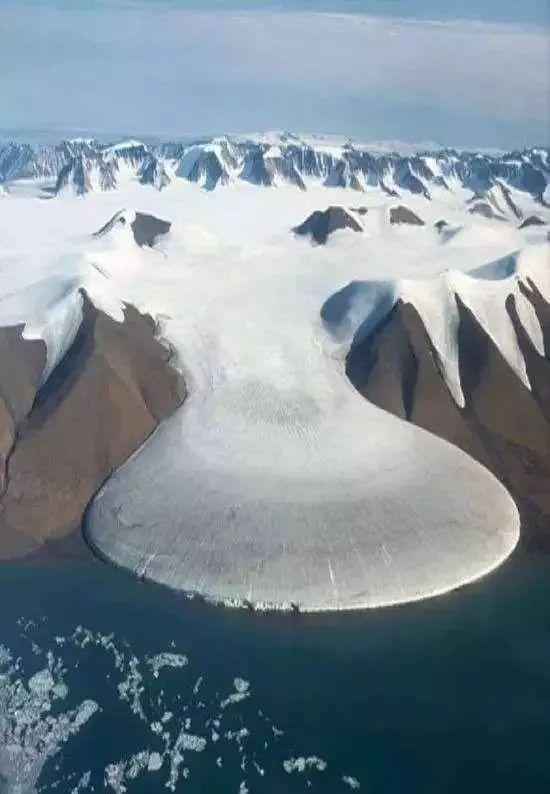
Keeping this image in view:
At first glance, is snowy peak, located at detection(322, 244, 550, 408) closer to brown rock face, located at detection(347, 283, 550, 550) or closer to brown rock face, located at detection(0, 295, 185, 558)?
brown rock face, located at detection(347, 283, 550, 550)

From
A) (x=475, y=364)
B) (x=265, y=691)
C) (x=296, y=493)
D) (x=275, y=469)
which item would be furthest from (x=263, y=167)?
(x=265, y=691)

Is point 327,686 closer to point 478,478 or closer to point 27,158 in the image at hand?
point 478,478

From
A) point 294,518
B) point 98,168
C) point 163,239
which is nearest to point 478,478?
point 294,518

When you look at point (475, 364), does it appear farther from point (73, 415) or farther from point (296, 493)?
point (73, 415)

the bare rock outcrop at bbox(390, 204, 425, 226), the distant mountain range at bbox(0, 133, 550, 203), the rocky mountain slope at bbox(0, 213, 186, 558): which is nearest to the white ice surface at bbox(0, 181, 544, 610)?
the rocky mountain slope at bbox(0, 213, 186, 558)

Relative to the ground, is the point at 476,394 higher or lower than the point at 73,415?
lower

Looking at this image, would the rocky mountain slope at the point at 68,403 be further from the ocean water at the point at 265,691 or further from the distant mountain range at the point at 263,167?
the distant mountain range at the point at 263,167

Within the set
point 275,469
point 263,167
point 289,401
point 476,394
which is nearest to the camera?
point 275,469
